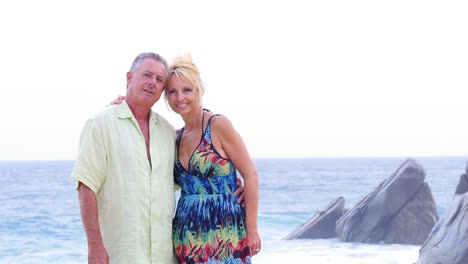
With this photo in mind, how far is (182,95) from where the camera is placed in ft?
14.4

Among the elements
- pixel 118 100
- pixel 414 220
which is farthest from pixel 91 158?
pixel 414 220

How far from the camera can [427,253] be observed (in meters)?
11.5

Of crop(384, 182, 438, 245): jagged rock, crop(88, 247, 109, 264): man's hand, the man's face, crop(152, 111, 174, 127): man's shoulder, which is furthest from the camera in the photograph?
crop(384, 182, 438, 245): jagged rock

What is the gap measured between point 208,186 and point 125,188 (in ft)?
1.77

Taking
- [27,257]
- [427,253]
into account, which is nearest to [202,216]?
[427,253]

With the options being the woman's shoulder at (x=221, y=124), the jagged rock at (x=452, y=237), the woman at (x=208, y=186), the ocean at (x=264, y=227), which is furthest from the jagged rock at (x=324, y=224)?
the woman's shoulder at (x=221, y=124)

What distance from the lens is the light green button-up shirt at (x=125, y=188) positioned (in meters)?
4.20

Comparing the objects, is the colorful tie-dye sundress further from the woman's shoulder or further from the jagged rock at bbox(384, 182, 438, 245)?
the jagged rock at bbox(384, 182, 438, 245)

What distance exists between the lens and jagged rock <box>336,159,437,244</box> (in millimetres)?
18172

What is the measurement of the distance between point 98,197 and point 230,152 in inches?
35.0

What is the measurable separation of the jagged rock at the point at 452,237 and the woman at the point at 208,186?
715cm

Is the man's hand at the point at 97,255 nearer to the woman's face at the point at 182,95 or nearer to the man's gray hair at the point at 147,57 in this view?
the woman's face at the point at 182,95

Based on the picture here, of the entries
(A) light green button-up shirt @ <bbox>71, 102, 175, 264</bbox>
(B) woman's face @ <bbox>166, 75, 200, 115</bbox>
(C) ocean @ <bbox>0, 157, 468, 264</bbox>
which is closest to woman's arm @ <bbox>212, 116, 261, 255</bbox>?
(B) woman's face @ <bbox>166, 75, 200, 115</bbox>

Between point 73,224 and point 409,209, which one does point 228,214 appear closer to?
point 409,209
